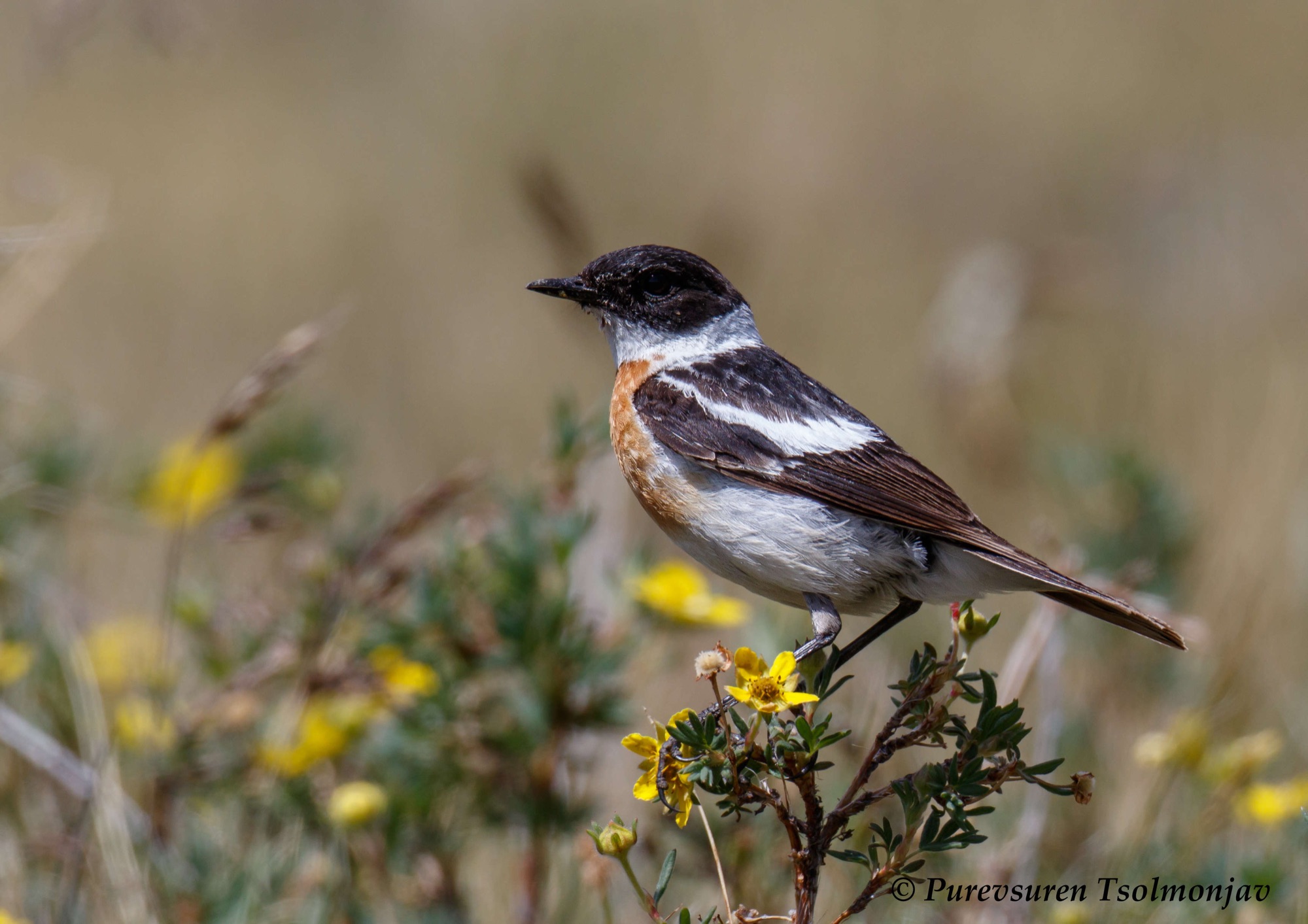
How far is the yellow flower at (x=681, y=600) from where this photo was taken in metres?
3.24

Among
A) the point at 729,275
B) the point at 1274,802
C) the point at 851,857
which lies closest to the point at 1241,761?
the point at 1274,802

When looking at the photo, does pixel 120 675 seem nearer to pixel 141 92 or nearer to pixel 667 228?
pixel 667 228

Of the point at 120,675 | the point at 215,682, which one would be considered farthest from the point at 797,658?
the point at 120,675

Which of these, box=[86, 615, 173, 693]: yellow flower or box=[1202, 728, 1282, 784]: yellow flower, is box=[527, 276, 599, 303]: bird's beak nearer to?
box=[86, 615, 173, 693]: yellow flower

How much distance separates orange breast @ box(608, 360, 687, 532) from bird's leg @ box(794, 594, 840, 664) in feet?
1.18

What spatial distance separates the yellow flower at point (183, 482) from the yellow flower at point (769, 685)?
2.79 meters

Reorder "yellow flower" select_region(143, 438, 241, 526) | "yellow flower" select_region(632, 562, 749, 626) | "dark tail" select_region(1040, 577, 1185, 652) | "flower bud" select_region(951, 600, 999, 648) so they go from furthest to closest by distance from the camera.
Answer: "yellow flower" select_region(143, 438, 241, 526) → "yellow flower" select_region(632, 562, 749, 626) → "dark tail" select_region(1040, 577, 1185, 652) → "flower bud" select_region(951, 600, 999, 648)

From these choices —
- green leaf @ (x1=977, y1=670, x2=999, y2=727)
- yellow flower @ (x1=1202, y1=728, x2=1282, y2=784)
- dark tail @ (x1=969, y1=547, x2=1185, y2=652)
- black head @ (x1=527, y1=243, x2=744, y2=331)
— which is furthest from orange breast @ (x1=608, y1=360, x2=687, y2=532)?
Result: yellow flower @ (x1=1202, y1=728, x2=1282, y2=784)

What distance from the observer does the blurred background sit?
361 centimetres

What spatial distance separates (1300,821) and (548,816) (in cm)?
201

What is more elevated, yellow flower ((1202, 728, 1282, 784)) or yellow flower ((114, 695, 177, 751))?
yellow flower ((1202, 728, 1282, 784))

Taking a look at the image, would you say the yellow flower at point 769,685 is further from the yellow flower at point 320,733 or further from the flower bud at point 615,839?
the yellow flower at point 320,733

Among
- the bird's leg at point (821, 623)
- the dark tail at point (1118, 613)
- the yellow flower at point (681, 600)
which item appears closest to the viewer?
the dark tail at point (1118, 613)

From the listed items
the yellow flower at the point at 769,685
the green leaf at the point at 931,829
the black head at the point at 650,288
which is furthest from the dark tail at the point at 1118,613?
the black head at the point at 650,288
